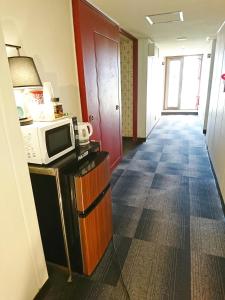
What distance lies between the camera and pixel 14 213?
1208mm

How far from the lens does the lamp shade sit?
1351 mm

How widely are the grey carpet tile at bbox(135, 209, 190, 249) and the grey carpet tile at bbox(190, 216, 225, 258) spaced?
0.22 feet

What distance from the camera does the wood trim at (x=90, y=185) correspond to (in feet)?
4.52

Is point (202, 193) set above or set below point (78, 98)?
below

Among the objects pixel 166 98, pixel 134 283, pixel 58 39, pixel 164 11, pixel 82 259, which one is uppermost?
pixel 164 11

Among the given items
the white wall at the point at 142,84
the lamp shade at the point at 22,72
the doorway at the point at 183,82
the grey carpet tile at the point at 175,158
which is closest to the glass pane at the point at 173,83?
the doorway at the point at 183,82

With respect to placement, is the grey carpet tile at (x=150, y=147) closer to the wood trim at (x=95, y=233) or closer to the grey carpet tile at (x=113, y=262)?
the grey carpet tile at (x=113, y=262)

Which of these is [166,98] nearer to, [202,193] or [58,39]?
[202,193]

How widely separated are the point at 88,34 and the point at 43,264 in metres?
2.29

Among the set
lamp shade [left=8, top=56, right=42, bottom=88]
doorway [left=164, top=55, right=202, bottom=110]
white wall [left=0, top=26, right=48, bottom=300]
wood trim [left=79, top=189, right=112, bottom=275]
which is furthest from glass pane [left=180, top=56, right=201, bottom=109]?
white wall [left=0, top=26, right=48, bottom=300]

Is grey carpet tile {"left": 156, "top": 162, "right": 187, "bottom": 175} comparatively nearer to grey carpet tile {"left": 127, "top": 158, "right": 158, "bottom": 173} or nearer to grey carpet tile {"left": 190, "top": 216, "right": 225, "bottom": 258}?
grey carpet tile {"left": 127, "top": 158, "right": 158, "bottom": 173}

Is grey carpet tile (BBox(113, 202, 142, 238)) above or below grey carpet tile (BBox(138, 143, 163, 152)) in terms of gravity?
below

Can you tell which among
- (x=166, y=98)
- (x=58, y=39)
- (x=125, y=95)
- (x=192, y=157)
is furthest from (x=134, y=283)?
(x=166, y=98)

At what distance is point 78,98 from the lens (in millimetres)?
2379
